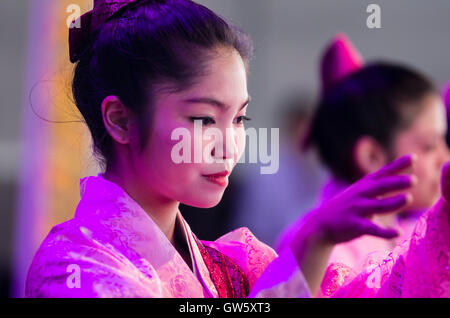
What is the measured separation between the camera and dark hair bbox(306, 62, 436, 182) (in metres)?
1.73

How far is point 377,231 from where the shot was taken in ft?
2.42

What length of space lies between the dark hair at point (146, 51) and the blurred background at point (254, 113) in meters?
0.21

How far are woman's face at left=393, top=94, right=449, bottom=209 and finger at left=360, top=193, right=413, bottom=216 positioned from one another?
86 cm

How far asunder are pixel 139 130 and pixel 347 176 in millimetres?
1042

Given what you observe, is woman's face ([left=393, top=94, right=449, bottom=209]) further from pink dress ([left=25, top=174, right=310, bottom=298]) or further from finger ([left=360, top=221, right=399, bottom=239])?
finger ([left=360, top=221, right=399, bottom=239])

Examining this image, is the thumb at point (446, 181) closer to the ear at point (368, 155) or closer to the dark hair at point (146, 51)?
the dark hair at point (146, 51)

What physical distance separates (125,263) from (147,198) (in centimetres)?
10

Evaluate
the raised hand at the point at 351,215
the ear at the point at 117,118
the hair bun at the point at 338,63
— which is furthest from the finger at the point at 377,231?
the hair bun at the point at 338,63

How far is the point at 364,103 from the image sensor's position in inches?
70.8

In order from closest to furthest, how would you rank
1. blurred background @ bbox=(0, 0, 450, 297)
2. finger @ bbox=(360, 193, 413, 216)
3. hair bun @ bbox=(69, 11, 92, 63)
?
finger @ bbox=(360, 193, 413, 216) → hair bun @ bbox=(69, 11, 92, 63) → blurred background @ bbox=(0, 0, 450, 297)

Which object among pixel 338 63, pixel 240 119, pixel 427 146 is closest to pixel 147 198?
pixel 240 119

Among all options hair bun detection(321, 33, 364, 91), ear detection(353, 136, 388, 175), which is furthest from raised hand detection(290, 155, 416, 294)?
hair bun detection(321, 33, 364, 91)

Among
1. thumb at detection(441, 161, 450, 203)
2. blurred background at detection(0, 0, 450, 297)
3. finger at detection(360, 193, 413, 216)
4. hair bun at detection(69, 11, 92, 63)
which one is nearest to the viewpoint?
finger at detection(360, 193, 413, 216)
